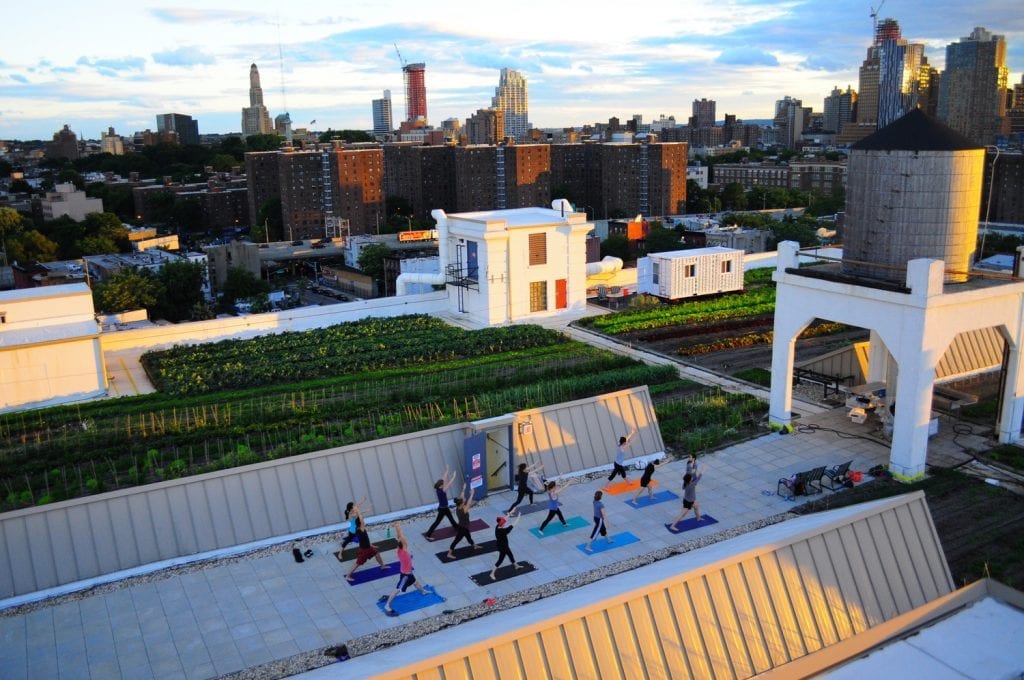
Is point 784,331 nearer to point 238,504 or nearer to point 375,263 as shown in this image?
point 238,504

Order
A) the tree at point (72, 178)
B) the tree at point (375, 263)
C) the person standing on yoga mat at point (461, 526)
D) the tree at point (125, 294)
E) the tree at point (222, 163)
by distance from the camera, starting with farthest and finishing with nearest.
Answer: the tree at point (222, 163), the tree at point (72, 178), the tree at point (375, 263), the tree at point (125, 294), the person standing on yoga mat at point (461, 526)

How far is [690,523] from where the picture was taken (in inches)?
635

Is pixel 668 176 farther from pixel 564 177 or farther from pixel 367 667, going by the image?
pixel 367 667

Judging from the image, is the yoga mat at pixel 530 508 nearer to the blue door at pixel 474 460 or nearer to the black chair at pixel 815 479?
the blue door at pixel 474 460

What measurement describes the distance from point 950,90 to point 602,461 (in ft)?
641

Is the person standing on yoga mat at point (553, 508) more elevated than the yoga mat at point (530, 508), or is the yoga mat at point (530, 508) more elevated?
the person standing on yoga mat at point (553, 508)

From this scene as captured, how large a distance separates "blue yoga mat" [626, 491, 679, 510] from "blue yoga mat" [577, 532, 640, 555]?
140 cm

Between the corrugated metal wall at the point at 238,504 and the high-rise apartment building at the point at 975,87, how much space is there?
18442cm

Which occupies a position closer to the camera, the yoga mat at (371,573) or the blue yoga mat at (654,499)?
the yoga mat at (371,573)

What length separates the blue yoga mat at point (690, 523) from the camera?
15.8 m

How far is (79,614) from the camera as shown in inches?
508

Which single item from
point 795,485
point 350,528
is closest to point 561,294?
point 795,485

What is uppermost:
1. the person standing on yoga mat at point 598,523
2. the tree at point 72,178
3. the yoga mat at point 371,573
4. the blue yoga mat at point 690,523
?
the tree at point 72,178

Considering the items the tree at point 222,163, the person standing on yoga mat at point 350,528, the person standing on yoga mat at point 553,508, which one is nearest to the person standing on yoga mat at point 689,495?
the person standing on yoga mat at point 553,508
